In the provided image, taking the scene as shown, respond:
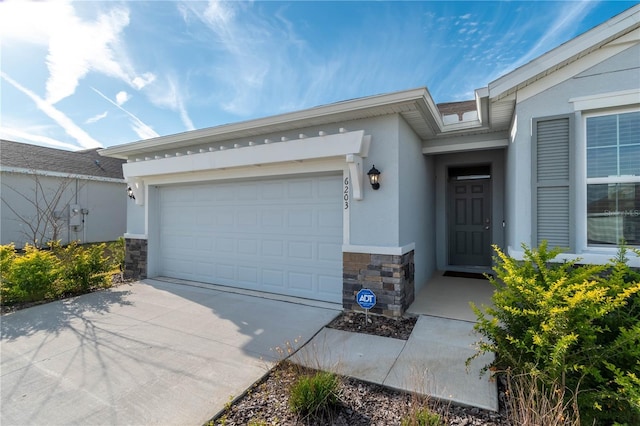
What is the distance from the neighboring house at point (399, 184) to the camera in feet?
11.0

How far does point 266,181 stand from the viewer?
18.5ft

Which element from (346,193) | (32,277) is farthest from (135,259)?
(346,193)

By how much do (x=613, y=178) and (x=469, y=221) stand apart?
4.04m

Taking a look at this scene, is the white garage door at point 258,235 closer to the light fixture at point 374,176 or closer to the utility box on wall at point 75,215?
the light fixture at point 374,176

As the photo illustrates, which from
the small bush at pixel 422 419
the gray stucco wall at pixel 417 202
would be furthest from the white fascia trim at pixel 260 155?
the small bush at pixel 422 419

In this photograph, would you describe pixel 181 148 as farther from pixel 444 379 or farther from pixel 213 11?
pixel 444 379

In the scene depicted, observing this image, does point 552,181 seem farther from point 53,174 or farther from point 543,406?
point 53,174

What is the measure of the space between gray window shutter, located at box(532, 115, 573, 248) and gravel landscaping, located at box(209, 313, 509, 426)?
2120 millimetres

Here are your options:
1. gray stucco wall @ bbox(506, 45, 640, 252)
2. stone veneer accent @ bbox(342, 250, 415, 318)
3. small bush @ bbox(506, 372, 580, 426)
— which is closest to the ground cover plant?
stone veneer accent @ bbox(342, 250, 415, 318)

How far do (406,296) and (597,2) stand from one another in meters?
4.82

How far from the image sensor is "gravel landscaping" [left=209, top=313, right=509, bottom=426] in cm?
217

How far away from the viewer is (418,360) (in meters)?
3.06

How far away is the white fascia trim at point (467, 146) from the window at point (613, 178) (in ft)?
6.20

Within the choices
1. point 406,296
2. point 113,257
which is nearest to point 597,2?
point 406,296
